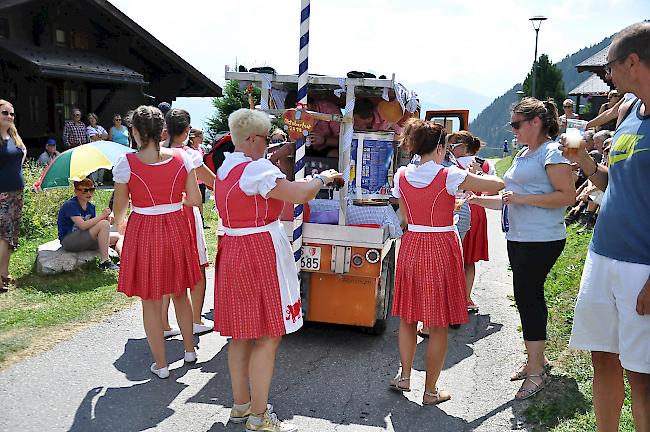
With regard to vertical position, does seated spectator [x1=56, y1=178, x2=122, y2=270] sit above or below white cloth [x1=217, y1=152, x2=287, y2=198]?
below

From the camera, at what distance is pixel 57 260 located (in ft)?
23.4

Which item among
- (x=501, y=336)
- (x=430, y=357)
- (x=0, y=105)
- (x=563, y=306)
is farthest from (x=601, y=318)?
(x=0, y=105)

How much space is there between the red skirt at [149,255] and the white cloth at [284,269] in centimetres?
91

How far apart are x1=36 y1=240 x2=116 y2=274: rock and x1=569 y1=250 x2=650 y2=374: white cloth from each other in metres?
5.89

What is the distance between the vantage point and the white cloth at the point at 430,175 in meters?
4.07

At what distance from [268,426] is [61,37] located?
16162 millimetres

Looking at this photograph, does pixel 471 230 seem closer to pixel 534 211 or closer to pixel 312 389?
pixel 534 211

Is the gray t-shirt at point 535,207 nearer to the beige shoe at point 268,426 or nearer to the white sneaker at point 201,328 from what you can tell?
the beige shoe at point 268,426

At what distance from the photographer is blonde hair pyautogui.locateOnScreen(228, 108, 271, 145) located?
3.65m

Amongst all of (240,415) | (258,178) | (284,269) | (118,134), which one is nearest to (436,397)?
(240,415)

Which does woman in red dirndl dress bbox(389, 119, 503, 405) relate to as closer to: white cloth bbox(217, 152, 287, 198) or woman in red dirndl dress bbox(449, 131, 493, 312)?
white cloth bbox(217, 152, 287, 198)

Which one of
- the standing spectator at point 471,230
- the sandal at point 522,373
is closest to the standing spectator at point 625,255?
the sandal at point 522,373

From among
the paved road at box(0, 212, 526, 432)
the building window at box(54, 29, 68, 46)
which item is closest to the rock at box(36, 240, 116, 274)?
the paved road at box(0, 212, 526, 432)

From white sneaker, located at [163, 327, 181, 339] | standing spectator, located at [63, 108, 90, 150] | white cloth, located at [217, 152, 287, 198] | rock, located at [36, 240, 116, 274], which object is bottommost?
white sneaker, located at [163, 327, 181, 339]
